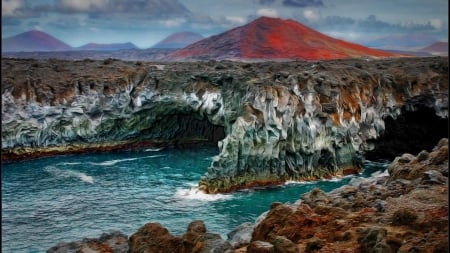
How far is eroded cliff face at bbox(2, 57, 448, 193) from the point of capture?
5278 centimetres

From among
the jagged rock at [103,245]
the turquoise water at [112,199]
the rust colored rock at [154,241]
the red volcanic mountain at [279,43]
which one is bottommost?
A: the turquoise water at [112,199]

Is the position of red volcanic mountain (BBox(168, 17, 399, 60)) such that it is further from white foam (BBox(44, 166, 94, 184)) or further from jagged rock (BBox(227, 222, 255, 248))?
jagged rock (BBox(227, 222, 255, 248))

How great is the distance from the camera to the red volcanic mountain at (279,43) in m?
100

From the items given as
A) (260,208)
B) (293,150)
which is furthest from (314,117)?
(260,208)

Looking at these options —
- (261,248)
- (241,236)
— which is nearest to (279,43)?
(241,236)

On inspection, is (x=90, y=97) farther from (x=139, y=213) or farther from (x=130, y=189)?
(x=139, y=213)

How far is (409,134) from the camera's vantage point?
66.4 meters

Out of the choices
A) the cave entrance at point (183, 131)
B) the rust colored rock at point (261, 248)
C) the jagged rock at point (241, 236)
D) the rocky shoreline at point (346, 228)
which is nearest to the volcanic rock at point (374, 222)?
the rocky shoreline at point (346, 228)

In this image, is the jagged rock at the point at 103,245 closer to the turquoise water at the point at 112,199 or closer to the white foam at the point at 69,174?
the turquoise water at the point at 112,199

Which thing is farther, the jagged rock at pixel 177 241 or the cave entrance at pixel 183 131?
the cave entrance at pixel 183 131

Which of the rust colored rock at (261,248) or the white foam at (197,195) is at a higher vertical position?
the rust colored rock at (261,248)

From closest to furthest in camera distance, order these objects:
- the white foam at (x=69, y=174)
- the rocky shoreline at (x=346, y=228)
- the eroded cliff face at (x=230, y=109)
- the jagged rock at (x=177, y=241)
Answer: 1. the rocky shoreline at (x=346, y=228)
2. the jagged rock at (x=177, y=241)
3. the eroded cliff face at (x=230, y=109)
4. the white foam at (x=69, y=174)

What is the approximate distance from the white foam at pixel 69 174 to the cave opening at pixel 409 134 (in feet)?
115

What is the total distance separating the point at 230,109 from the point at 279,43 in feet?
145
